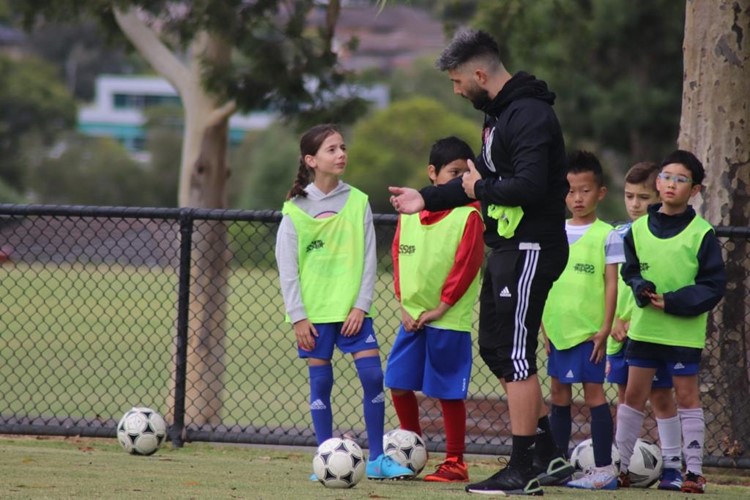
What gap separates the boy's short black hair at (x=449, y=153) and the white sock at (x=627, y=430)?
1549 millimetres

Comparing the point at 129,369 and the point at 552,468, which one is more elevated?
the point at 129,369

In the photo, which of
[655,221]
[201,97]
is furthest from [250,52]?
[655,221]

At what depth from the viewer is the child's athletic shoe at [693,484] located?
249 inches

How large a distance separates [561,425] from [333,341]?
1346 millimetres

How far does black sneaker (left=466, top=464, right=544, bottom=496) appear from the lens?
5.65 metres

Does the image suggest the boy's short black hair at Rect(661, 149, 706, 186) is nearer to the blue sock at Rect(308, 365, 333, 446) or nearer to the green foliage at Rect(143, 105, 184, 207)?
the blue sock at Rect(308, 365, 333, 446)

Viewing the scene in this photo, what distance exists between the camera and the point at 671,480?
6.42 m

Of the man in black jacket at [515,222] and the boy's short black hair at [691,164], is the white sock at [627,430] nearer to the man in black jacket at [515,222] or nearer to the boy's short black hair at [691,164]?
the man in black jacket at [515,222]

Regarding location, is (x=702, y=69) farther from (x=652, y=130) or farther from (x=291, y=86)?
(x=652, y=130)

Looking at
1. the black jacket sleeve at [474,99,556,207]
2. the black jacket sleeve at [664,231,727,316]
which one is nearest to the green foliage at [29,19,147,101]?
the black jacket sleeve at [664,231,727,316]

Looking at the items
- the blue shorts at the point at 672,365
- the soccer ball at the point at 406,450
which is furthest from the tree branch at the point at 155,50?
the blue shorts at the point at 672,365

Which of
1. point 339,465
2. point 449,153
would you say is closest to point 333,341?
point 339,465

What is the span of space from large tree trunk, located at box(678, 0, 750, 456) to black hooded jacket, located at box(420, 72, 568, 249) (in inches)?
81.7

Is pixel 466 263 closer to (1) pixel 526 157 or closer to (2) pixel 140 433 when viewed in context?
(1) pixel 526 157
